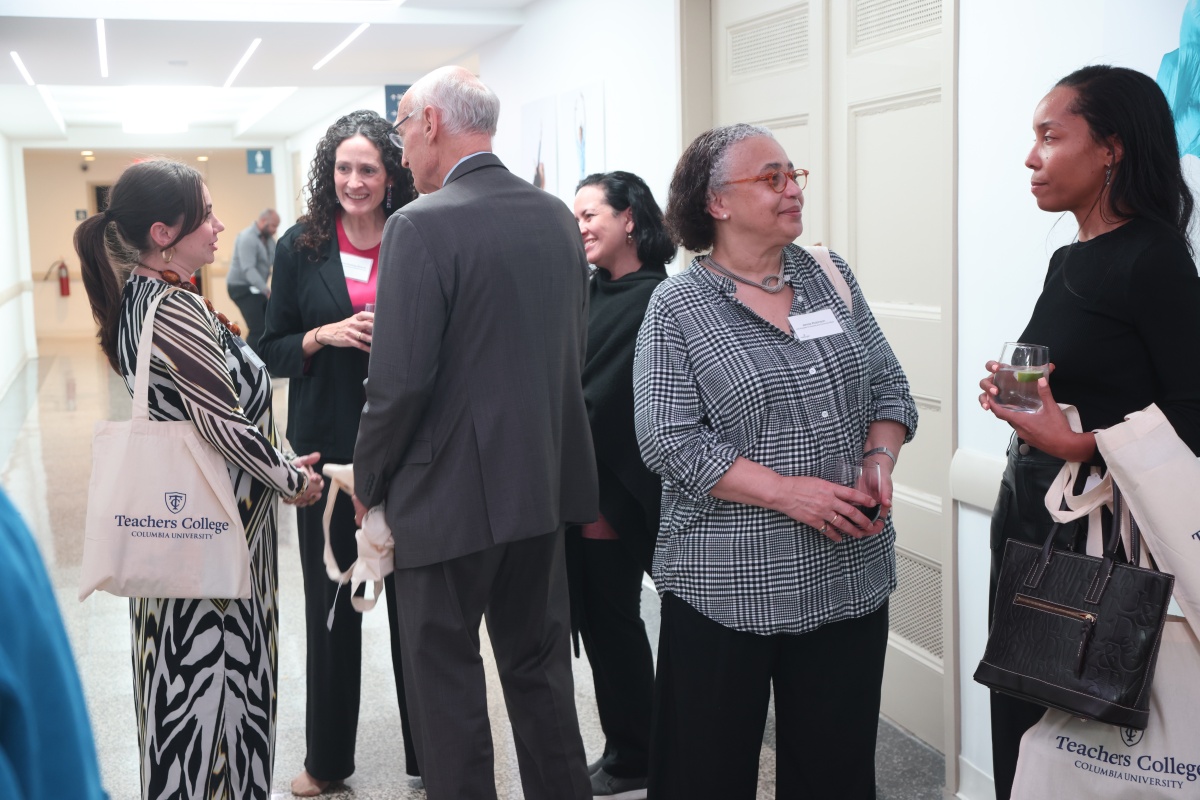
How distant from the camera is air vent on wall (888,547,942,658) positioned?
324cm

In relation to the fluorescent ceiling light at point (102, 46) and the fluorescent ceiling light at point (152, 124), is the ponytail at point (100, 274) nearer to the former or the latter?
the fluorescent ceiling light at point (102, 46)

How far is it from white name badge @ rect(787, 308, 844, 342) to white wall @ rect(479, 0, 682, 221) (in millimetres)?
2548

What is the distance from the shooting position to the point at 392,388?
204cm

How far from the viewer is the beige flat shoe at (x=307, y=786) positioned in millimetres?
3021

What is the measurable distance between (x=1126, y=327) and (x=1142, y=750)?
68 centimetres

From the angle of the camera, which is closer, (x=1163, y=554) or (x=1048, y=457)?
(x=1163, y=554)

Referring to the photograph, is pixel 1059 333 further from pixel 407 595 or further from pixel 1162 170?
pixel 407 595

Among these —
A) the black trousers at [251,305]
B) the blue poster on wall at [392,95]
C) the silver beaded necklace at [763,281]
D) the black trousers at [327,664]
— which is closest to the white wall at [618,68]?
the blue poster on wall at [392,95]

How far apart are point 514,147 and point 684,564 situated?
17.9 feet

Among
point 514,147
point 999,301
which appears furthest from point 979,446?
point 514,147

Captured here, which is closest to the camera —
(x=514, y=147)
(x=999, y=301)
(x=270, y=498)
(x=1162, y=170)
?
(x=1162, y=170)

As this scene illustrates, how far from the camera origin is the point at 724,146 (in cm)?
214

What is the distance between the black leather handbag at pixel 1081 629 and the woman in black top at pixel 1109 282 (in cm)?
8

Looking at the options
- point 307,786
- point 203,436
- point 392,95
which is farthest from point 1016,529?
point 392,95
